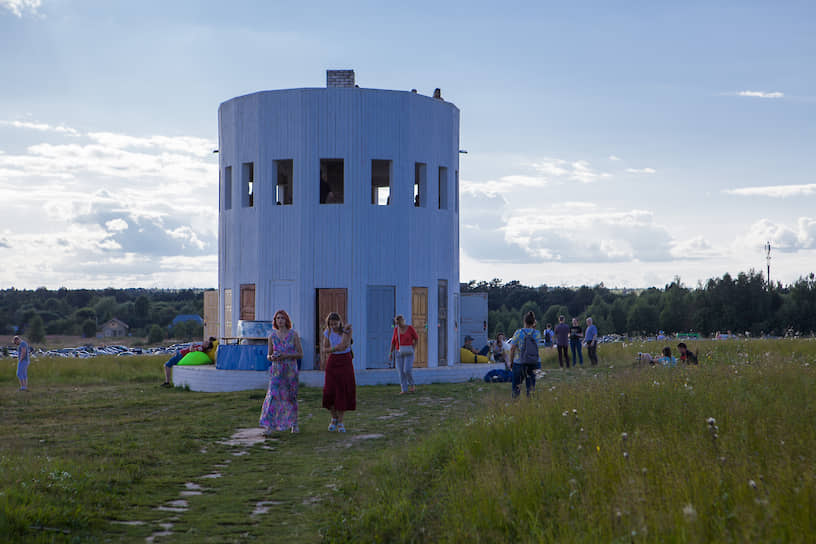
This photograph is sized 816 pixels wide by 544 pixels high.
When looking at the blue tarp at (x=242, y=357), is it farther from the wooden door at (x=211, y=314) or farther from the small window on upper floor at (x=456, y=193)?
the small window on upper floor at (x=456, y=193)

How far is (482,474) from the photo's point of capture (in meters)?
7.75

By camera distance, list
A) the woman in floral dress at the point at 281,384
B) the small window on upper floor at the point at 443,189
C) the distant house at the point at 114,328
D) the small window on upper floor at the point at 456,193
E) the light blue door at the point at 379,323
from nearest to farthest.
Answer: the woman in floral dress at the point at 281,384 < the light blue door at the point at 379,323 < the small window on upper floor at the point at 443,189 < the small window on upper floor at the point at 456,193 < the distant house at the point at 114,328

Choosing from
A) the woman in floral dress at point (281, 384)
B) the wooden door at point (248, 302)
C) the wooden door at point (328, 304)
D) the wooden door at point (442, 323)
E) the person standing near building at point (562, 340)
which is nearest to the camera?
the woman in floral dress at point (281, 384)

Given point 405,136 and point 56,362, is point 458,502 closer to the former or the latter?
point 405,136

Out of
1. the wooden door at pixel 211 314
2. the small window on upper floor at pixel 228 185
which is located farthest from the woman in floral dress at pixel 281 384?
the wooden door at pixel 211 314

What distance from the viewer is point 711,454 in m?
6.91

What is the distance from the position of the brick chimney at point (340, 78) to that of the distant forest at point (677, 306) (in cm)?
4925

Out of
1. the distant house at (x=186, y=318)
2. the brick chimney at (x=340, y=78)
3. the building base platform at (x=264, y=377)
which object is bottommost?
→ the distant house at (x=186, y=318)

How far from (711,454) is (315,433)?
8.40 metres

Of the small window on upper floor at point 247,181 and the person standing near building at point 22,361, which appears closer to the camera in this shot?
the person standing near building at point 22,361

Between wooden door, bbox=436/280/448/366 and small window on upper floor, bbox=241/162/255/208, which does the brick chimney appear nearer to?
small window on upper floor, bbox=241/162/255/208

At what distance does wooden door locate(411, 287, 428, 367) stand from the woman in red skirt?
38.2 feet

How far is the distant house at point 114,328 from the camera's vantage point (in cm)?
15012

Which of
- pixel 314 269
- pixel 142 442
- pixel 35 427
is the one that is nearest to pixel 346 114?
pixel 314 269
